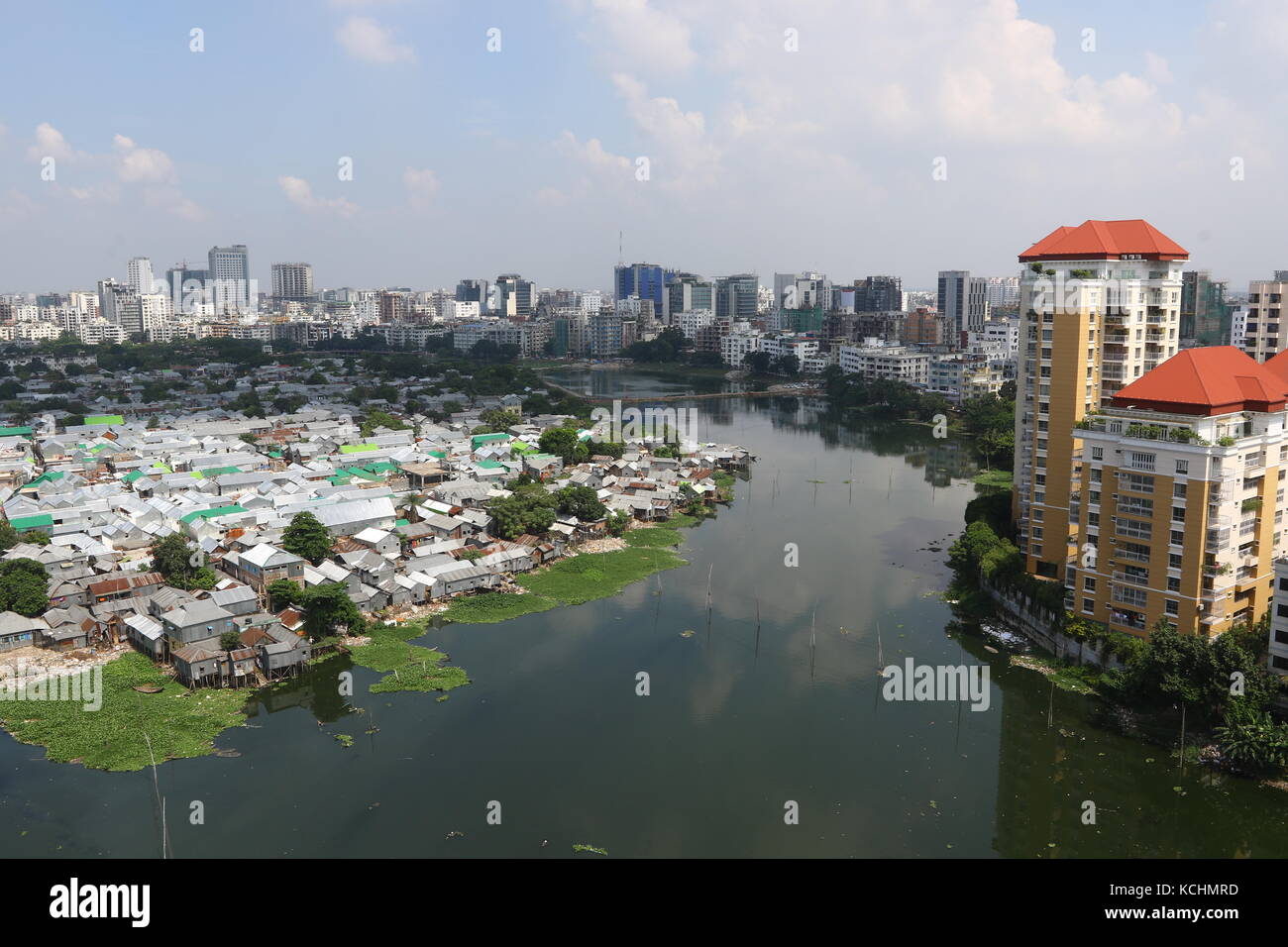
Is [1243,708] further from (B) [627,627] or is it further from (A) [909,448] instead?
(A) [909,448]

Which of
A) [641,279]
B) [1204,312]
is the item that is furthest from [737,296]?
[1204,312]

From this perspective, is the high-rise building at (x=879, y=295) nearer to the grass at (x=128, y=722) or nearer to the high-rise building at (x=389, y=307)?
the high-rise building at (x=389, y=307)

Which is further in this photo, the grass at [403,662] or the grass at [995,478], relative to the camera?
the grass at [995,478]

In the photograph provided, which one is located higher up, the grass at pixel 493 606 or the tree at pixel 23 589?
the tree at pixel 23 589

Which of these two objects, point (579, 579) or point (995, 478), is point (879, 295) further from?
point (579, 579)

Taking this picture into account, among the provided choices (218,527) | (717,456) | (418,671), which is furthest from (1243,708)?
(717,456)

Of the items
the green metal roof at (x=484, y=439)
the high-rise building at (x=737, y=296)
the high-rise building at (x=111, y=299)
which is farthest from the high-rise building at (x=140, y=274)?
the green metal roof at (x=484, y=439)

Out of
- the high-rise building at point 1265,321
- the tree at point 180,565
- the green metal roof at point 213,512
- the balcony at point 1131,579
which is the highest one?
the high-rise building at point 1265,321
